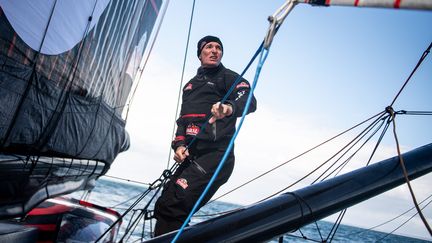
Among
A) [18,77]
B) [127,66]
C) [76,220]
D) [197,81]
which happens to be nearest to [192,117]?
[197,81]

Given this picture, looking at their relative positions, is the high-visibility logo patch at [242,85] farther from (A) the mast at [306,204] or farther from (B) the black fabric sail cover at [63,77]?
(B) the black fabric sail cover at [63,77]

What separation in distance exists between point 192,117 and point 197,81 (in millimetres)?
441

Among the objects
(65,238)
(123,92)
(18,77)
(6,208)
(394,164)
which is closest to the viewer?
(394,164)

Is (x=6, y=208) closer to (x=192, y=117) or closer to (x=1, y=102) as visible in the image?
(x=1, y=102)

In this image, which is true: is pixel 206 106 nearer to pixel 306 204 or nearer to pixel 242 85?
pixel 242 85

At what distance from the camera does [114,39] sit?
3.53 m

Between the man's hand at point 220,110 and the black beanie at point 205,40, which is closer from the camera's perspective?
the man's hand at point 220,110

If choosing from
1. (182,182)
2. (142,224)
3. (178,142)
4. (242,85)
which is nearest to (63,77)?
(178,142)

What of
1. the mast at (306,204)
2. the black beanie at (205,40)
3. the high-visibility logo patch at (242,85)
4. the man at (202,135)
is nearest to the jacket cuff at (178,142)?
the man at (202,135)

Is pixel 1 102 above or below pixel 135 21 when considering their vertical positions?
below

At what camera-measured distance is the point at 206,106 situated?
2566 millimetres

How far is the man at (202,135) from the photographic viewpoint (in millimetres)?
2135

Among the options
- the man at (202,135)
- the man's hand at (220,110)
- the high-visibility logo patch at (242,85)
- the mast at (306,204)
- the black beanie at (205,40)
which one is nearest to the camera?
the mast at (306,204)

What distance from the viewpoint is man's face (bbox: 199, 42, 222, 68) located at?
2789 mm
